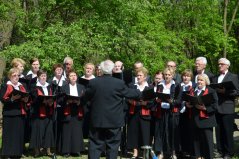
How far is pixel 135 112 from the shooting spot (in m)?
9.03

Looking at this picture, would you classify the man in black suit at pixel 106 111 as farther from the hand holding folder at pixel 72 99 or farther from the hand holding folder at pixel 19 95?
the hand holding folder at pixel 19 95

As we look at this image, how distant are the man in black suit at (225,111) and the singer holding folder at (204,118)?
652mm

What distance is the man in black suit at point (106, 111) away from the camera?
700cm

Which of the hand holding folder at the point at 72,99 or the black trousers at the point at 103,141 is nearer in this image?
the black trousers at the point at 103,141

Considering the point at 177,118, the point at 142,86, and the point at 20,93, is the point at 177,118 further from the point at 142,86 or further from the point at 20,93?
the point at 20,93

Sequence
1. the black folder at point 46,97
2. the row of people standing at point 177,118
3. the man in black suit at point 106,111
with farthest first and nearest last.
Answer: the black folder at point 46,97
the row of people standing at point 177,118
the man in black suit at point 106,111

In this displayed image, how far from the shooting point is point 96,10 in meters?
13.6

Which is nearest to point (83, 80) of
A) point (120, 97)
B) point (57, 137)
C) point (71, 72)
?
point (71, 72)

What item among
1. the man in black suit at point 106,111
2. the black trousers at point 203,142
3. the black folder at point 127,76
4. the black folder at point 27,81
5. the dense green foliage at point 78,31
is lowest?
the black trousers at point 203,142

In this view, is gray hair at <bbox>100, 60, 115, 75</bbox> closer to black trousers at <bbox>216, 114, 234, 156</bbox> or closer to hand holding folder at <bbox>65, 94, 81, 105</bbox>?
hand holding folder at <bbox>65, 94, 81, 105</bbox>

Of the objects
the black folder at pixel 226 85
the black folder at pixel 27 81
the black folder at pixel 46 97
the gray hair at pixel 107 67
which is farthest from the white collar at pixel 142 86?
the black folder at pixel 27 81

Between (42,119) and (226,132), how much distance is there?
12.6ft

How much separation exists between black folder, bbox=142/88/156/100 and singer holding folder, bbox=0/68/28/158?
7.81 feet

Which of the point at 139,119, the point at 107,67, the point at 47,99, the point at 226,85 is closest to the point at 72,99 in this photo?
the point at 47,99
